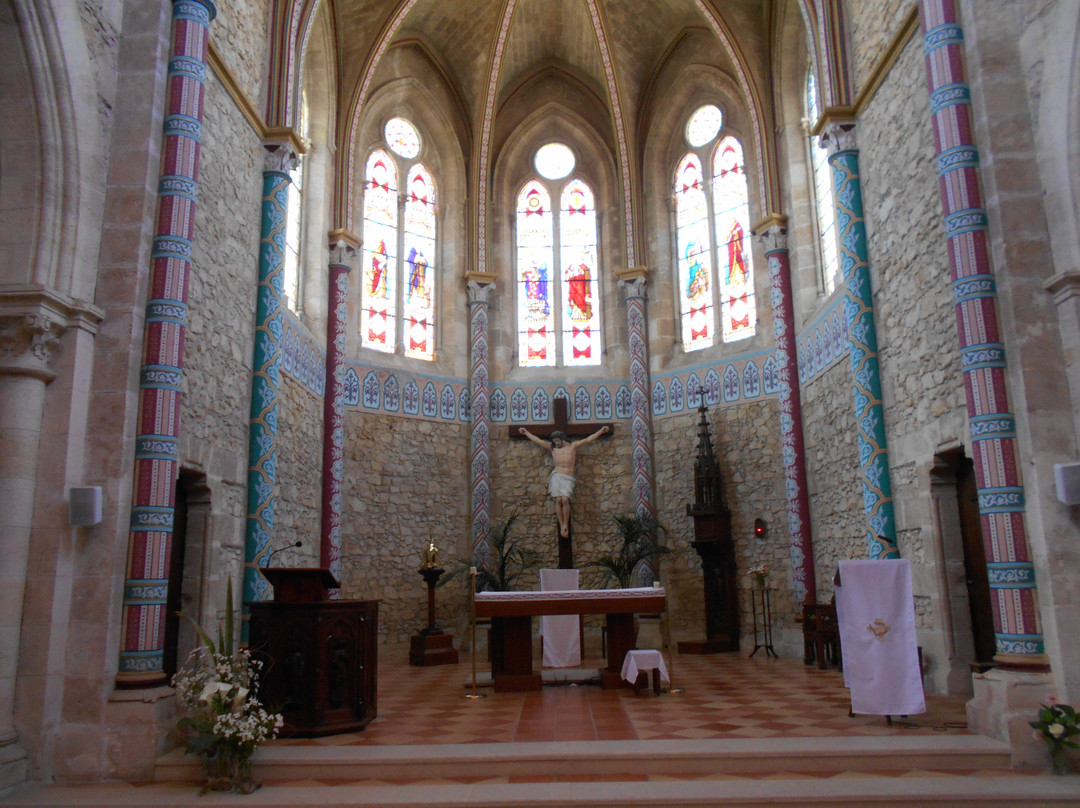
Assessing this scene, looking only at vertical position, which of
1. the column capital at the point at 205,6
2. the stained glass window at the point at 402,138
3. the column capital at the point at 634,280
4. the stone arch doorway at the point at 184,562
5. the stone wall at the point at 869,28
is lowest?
the stone arch doorway at the point at 184,562

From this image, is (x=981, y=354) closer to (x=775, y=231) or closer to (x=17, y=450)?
(x=775, y=231)

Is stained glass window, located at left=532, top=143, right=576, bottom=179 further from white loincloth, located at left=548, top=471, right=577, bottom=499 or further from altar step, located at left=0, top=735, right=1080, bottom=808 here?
altar step, located at left=0, top=735, right=1080, bottom=808

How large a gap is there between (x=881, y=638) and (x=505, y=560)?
345 inches

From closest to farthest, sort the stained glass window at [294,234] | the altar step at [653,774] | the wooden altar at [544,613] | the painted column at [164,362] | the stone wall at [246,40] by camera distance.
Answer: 1. the altar step at [653,774]
2. the painted column at [164,362]
3. the stone wall at [246,40]
4. the wooden altar at [544,613]
5. the stained glass window at [294,234]

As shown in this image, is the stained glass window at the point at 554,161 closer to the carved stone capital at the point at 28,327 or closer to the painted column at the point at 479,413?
the painted column at the point at 479,413

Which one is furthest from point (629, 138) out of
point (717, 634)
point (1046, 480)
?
point (1046, 480)

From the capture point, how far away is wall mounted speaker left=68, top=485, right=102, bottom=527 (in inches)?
268

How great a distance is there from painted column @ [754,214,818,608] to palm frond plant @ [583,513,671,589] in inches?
97.5

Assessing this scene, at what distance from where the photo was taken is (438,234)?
57.0ft

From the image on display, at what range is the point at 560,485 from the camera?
52.2 feet

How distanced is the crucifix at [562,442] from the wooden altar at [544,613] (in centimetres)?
518

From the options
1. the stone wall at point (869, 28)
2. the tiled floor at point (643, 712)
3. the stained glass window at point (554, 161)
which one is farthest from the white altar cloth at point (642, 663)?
the stained glass window at point (554, 161)

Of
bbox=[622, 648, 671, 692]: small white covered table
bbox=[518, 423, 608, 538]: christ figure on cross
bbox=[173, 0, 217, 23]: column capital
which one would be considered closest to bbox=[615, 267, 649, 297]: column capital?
bbox=[518, 423, 608, 538]: christ figure on cross

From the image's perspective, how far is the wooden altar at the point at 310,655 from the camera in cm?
755
